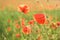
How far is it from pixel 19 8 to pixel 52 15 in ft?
0.74

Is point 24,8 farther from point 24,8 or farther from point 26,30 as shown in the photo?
point 26,30

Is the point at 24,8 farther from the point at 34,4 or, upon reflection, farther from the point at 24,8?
the point at 34,4

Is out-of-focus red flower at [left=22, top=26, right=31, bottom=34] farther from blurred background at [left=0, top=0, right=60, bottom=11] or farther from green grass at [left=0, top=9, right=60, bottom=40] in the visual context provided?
blurred background at [left=0, top=0, right=60, bottom=11]

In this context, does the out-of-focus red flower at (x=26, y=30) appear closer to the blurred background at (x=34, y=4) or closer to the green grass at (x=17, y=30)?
the green grass at (x=17, y=30)

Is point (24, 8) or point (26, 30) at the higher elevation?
point (24, 8)

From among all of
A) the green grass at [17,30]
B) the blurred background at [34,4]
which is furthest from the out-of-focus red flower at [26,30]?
the blurred background at [34,4]

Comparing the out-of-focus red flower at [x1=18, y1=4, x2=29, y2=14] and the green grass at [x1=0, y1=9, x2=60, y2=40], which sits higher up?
the out-of-focus red flower at [x1=18, y1=4, x2=29, y2=14]

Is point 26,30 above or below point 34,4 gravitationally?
below

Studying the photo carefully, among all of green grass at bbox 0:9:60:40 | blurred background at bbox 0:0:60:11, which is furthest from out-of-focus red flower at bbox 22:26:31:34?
blurred background at bbox 0:0:60:11

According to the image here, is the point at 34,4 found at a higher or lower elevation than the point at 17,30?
higher

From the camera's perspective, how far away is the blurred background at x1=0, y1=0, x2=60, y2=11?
1.10m

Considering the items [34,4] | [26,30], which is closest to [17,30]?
[26,30]

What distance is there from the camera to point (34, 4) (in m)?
1.13

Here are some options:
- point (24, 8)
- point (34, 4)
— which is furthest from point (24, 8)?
point (34, 4)
